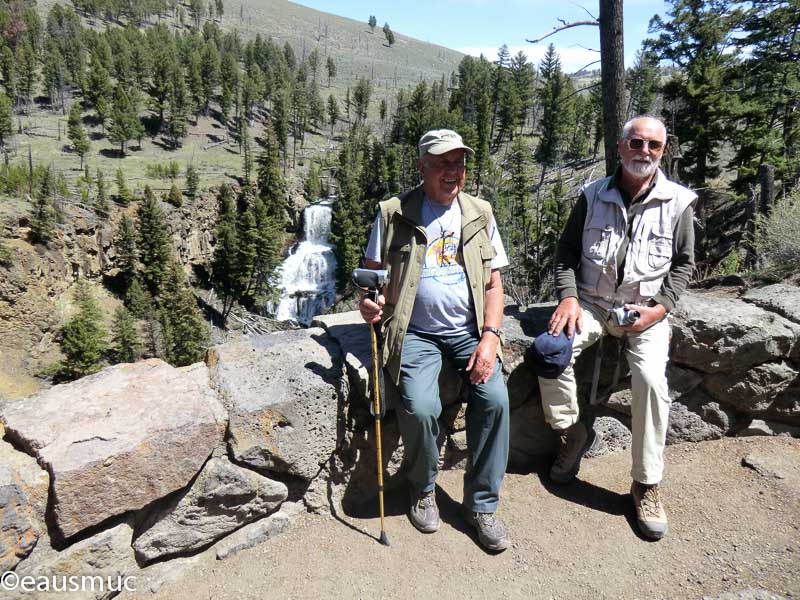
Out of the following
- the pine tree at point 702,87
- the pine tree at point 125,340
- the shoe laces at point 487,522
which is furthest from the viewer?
the pine tree at point 125,340

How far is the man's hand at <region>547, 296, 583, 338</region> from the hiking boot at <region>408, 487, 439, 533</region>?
1.28 metres

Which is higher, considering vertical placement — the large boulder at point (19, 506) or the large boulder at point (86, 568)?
the large boulder at point (19, 506)

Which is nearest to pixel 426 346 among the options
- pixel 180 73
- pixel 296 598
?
pixel 296 598

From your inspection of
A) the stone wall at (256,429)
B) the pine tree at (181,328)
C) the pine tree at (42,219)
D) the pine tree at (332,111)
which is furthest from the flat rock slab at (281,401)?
the pine tree at (332,111)

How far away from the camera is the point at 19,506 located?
238 centimetres

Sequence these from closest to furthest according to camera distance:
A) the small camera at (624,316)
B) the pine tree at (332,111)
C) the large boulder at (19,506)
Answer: the large boulder at (19,506)
the small camera at (624,316)
the pine tree at (332,111)

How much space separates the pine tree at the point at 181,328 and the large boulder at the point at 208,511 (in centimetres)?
3440

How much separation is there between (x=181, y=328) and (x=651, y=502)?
1490 inches

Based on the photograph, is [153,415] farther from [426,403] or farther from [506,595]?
[506,595]

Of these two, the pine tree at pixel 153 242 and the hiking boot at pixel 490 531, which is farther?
the pine tree at pixel 153 242

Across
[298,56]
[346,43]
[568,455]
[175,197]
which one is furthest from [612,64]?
[346,43]

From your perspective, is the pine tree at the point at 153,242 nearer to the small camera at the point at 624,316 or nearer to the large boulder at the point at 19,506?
the large boulder at the point at 19,506

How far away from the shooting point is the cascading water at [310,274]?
4788cm

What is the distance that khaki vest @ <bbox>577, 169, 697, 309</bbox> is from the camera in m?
3.39
